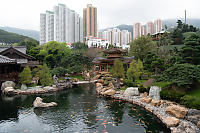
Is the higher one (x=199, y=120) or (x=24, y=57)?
(x=24, y=57)

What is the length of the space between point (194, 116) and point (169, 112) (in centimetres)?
133

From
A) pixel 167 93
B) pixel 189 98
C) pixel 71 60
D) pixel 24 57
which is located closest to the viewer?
pixel 189 98

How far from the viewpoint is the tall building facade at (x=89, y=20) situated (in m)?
90.3

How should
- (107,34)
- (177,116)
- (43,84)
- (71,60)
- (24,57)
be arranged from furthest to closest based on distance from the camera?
(107,34), (71,60), (24,57), (43,84), (177,116)

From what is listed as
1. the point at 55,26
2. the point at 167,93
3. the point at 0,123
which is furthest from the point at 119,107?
the point at 55,26

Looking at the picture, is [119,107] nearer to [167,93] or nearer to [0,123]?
[167,93]

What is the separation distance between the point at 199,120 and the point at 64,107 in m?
8.44

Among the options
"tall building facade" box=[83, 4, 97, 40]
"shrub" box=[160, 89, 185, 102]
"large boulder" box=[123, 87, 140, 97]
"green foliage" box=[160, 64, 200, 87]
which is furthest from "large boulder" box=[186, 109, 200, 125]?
"tall building facade" box=[83, 4, 97, 40]

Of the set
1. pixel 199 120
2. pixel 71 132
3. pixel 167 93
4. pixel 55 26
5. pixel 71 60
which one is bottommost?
pixel 71 132

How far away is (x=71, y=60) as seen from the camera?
28.4 metres

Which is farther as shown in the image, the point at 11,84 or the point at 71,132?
the point at 11,84

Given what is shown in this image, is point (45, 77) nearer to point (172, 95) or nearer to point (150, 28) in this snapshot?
point (172, 95)

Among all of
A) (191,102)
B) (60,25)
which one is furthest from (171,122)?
(60,25)

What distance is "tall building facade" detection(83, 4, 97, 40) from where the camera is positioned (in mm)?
90325
